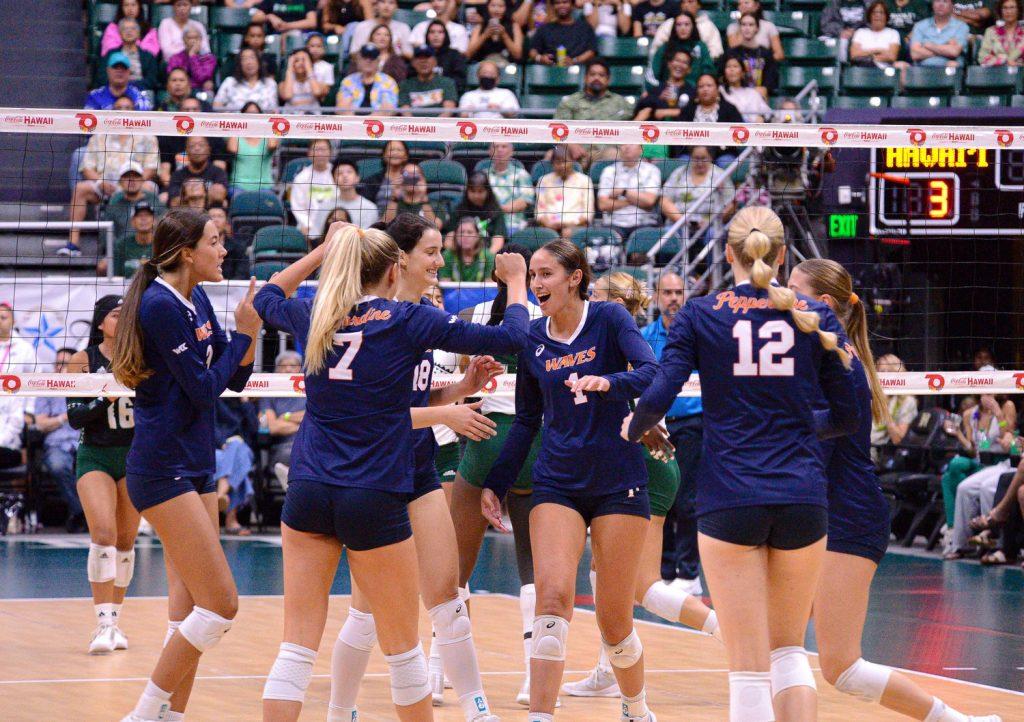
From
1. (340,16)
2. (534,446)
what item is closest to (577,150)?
(340,16)

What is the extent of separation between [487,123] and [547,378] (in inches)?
118

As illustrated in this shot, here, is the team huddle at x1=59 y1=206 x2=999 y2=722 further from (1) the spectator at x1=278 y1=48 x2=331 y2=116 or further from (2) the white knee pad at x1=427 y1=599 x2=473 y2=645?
(1) the spectator at x1=278 y1=48 x2=331 y2=116

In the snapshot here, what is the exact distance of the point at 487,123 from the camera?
8.30 m

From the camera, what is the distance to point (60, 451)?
533 inches

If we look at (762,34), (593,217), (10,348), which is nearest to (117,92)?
(10,348)

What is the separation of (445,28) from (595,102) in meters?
2.20

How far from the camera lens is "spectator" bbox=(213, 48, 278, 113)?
52.6 feet

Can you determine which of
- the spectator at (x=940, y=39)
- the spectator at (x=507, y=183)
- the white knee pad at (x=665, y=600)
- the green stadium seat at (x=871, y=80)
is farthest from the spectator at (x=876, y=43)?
the white knee pad at (x=665, y=600)

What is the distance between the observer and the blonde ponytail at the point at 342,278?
15.8 feet

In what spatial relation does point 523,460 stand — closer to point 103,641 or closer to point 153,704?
point 153,704

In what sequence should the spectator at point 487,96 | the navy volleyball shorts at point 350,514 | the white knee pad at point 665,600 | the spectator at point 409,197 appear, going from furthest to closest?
the spectator at point 487,96 < the spectator at point 409,197 < the white knee pad at point 665,600 < the navy volleyball shorts at point 350,514

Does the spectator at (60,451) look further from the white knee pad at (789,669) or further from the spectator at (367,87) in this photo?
→ the white knee pad at (789,669)

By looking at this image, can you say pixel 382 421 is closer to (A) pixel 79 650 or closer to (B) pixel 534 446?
(B) pixel 534 446

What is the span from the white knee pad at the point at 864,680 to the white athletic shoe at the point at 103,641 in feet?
13.8
